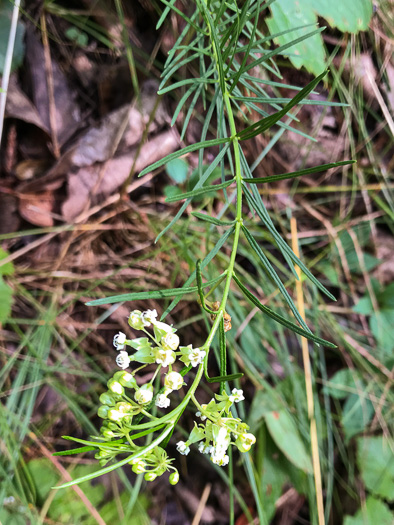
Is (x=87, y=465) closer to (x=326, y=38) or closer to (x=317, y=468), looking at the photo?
(x=317, y=468)

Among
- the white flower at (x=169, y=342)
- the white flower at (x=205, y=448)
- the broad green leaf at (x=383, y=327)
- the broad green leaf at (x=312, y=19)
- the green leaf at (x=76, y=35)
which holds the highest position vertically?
the green leaf at (x=76, y=35)

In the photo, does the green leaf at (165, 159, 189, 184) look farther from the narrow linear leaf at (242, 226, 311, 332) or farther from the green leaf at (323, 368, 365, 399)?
the green leaf at (323, 368, 365, 399)

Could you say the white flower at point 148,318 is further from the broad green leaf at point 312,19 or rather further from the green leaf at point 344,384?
the green leaf at point 344,384

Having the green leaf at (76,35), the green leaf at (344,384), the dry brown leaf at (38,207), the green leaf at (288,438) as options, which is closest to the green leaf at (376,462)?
the green leaf at (344,384)

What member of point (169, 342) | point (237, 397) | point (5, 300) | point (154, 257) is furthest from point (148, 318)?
point (5, 300)

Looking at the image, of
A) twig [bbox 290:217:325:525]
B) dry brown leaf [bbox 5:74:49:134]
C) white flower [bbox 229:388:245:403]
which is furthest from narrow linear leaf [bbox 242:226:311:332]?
dry brown leaf [bbox 5:74:49:134]

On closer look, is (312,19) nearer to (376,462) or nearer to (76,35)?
(76,35)
